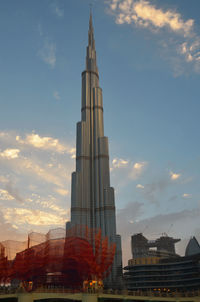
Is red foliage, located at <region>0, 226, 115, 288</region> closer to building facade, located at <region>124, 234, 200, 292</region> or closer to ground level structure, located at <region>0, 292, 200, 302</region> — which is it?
ground level structure, located at <region>0, 292, 200, 302</region>

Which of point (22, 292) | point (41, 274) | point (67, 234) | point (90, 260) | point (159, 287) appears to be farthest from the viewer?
point (159, 287)

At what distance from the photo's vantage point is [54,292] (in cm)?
8469

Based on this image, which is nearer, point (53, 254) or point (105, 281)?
point (53, 254)

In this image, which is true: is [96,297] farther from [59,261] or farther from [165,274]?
[165,274]

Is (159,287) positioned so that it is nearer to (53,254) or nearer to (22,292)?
(53,254)

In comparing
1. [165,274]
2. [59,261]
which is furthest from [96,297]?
[165,274]

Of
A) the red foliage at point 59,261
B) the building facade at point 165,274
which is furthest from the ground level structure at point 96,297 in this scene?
the building facade at point 165,274

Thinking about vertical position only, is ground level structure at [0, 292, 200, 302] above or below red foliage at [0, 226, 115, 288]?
below

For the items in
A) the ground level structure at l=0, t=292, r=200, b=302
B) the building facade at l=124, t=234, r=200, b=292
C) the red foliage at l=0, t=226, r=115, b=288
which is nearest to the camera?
the ground level structure at l=0, t=292, r=200, b=302

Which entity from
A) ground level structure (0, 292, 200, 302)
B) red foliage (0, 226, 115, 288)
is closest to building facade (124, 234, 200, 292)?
red foliage (0, 226, 115, 288)

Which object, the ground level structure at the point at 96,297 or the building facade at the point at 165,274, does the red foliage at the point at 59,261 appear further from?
the building facade at the point at 165,274

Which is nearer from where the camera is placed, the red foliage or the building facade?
the red foliage

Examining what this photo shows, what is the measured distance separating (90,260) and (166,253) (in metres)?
93.3

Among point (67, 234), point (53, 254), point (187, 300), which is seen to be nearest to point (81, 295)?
point (187, 300)
